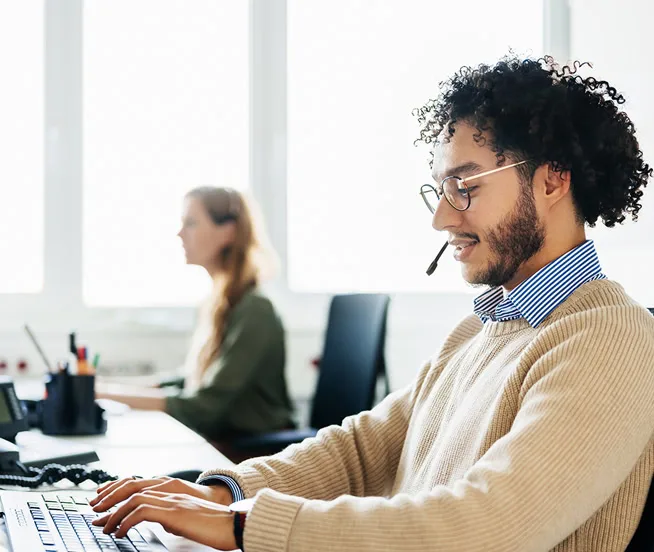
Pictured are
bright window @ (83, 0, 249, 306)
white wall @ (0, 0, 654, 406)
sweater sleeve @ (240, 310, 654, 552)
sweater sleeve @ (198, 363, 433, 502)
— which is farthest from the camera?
bright window @ (83, 0, 249, 306)

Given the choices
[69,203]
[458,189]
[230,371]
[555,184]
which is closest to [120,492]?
[458,189]

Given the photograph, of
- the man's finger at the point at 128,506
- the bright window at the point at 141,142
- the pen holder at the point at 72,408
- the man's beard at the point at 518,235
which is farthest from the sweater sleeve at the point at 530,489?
the bright window at the point at 141,142

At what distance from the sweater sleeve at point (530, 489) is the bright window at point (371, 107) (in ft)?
8.72

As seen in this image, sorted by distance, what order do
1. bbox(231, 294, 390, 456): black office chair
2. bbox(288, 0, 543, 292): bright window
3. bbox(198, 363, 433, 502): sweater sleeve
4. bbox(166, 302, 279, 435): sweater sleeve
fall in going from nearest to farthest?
bbox(198, 363, 433, 502): sweater sleeve
bbox(231, 294, 390, 456): black office chair
bbox(166, 302, 279, 435): sweater sleeve
bbox(288, 0, 543, 292): bright window

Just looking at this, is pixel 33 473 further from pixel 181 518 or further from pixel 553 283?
pixel 553 283

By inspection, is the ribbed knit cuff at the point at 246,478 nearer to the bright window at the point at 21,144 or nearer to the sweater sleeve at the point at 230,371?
the sweater sleeve at the point at 230,371

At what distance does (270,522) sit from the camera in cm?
91

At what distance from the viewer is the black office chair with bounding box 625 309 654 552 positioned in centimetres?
97

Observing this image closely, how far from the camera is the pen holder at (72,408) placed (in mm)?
1849

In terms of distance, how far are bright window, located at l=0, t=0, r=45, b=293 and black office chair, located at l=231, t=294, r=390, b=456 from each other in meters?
1.46

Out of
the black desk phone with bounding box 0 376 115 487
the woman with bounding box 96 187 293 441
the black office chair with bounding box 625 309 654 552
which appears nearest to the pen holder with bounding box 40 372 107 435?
the black desk phone with bounding box 0 376 115 487

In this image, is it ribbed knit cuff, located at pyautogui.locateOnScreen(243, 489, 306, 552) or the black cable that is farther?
the black cable

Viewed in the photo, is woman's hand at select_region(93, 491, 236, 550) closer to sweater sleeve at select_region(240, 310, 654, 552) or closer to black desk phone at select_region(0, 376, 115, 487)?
sweater sleeve at select_region(240, 310, 654, 552)

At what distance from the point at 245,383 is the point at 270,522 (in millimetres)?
1743
